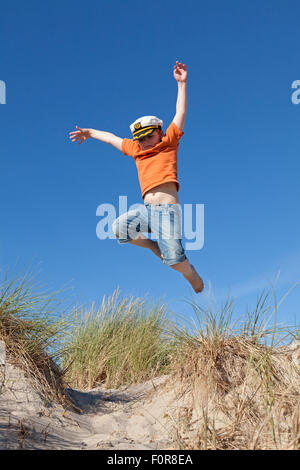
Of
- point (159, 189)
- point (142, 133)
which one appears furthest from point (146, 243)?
point (142, 133)

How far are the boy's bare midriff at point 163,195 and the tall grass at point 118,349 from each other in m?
1.93

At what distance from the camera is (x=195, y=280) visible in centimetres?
498

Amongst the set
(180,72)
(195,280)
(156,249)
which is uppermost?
(180,72)

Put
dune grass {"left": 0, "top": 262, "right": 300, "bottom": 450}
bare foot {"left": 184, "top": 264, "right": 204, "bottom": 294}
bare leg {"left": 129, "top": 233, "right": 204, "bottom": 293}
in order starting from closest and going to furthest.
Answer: dune grass {"left": 0, "top": 262, "right": 300, "bottom": 450}, bare leg {"left": 129, "top": 233, "right": 204, "bottom": 293}, bare foot {"left": 184, "top": 264, "right": 204, "bottom": 294}

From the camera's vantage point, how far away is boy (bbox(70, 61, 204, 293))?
15.2 feet

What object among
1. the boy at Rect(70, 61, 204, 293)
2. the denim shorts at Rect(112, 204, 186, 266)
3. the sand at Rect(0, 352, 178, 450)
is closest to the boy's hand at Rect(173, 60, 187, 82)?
the boy at Rect(70, 61, 204, 293)

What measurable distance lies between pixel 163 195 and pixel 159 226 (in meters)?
0.33

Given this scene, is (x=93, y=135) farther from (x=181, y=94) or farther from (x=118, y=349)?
(x=118, y=349)

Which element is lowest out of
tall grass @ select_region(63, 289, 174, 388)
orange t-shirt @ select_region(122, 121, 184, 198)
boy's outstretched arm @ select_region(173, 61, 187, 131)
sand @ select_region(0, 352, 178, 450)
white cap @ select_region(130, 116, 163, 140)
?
sand @ select_region(0, 352, 178, 450)

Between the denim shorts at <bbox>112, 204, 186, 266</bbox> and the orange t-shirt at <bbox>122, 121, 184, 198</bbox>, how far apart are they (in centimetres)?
25

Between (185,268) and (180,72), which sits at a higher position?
(180,72)

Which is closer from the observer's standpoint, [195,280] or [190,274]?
[190,274]

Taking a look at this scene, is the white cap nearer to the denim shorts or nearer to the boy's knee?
the denim shorts
